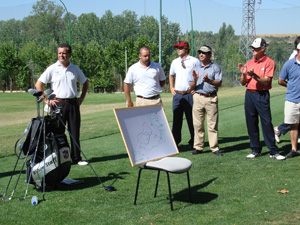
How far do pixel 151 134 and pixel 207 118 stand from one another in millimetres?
3071

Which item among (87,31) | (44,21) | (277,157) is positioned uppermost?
(44,21)

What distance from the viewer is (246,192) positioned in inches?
223

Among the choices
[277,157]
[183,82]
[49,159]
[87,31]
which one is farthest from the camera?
[87,31]

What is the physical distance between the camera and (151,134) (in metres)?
5.57

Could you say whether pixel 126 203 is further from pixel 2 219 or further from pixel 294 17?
pixel 294 17

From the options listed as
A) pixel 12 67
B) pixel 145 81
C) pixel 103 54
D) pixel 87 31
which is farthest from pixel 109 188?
pixel 87 31

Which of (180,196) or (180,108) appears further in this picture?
(180,108)

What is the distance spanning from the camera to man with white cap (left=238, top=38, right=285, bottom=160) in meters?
7.43

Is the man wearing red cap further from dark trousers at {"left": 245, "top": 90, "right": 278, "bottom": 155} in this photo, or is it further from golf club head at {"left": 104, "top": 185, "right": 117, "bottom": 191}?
golf club head at {"left": 104, "top": 185, "right": 117, "bottom": 191}

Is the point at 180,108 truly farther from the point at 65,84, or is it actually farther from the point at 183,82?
the point at 65,84

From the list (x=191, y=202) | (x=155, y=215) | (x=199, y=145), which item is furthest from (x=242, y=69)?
(x=155, y=215)

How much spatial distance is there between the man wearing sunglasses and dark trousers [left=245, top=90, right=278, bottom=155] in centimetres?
69

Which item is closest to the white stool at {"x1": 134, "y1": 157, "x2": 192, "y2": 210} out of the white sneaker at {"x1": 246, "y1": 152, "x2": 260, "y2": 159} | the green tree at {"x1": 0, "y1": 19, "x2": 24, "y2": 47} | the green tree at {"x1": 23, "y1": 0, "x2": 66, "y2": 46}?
the white sneaker at {"x1": 246, "y1": 152, "x2": 260, "y2": 159}

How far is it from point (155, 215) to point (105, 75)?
153 ft
